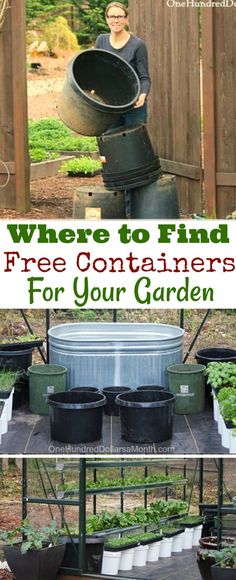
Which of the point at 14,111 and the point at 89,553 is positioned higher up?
the point at 14,111

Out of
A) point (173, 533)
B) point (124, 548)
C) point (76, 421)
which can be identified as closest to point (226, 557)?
point (124, 548)

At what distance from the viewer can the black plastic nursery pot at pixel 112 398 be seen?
4.88 m

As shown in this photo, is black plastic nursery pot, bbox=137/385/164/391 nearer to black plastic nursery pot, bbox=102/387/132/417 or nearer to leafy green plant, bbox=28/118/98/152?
black plastic nursery pot, bbox=102/387/132/417

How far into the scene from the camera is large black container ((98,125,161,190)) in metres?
6.44

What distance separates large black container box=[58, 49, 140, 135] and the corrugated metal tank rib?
1.44 meters

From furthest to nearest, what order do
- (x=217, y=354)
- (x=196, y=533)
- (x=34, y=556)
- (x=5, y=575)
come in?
(x=196, y=533) → (x=5, y=575) → (x=34, y=556) → (x=217, y=354)

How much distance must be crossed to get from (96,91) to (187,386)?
2.08 meters

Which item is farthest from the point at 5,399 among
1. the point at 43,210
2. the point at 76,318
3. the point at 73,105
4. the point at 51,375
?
the point at 43,210

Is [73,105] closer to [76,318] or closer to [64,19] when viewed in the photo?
[76,318]

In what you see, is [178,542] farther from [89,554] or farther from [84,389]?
[84,389]

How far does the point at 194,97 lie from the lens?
26.5ft

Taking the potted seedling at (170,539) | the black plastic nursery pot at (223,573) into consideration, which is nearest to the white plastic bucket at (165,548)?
the potted seedling at (170,539)

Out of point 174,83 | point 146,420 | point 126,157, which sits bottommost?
point 146,420

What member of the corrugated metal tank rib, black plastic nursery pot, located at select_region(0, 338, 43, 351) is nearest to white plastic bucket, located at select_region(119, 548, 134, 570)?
black plastic nursery pot, located at select_region(0, 338, 43, 351)
